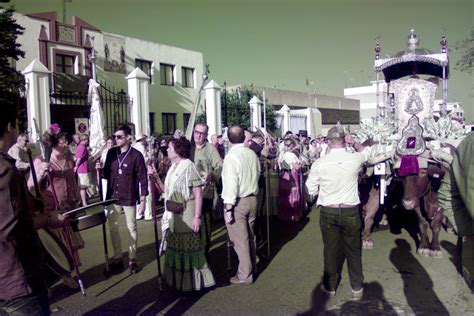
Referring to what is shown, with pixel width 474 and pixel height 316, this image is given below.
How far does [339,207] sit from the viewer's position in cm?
466

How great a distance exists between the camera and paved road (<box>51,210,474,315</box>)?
447 cm

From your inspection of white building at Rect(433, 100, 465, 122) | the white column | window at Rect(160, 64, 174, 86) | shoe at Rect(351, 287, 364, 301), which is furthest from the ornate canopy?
window at Rect(160, 64, 174, 86)

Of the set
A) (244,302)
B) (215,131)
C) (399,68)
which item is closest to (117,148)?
(244,302)

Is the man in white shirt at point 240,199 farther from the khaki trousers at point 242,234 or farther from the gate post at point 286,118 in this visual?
the gate post at point 286,118

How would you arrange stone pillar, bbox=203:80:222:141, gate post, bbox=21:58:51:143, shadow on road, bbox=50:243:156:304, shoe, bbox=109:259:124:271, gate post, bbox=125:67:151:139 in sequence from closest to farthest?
shadow on road, bbox=50:243:156:304, shoe, bbox=109:259:124:271, gate post, bbox=21:58:51:143, gate post, bbox=125:67:151:139, stone pillar, bbox=203:80:222:141

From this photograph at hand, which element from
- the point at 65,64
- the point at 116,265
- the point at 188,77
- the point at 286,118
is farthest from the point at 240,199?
the point at 188,77

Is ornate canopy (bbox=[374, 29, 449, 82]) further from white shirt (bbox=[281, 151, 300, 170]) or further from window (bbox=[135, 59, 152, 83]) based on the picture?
window (bbox=[135, 59, 152, 83])

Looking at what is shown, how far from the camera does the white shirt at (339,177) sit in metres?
4.64

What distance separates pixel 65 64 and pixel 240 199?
60.8 feet

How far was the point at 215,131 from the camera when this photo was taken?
16.6m

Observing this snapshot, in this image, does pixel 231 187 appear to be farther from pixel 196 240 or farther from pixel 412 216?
pixel 412 216

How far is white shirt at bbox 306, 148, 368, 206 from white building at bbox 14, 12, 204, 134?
16097 mm

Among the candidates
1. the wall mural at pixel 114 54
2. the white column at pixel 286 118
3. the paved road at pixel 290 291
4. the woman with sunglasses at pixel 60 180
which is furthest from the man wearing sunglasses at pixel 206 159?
the wall mural at pixel 114 54

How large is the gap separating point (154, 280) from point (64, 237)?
4.30 ft
